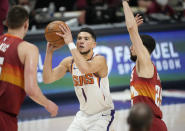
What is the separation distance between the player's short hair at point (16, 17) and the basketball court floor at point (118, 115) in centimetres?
363

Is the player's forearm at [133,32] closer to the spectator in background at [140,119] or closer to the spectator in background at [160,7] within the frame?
the spectator in background at [140,119]

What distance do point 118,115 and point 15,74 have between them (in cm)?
404

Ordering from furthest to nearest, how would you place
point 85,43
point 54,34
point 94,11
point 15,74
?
point 94,11 → point 85,43 → point 54,34 → point 15,74

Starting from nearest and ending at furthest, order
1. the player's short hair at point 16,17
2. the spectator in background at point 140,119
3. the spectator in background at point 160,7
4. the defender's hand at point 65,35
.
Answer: the spectator in background at point 140,119
the player's short hair at point 16,17
the defender's hand at point 65,35
the spectator in background at point 160,7

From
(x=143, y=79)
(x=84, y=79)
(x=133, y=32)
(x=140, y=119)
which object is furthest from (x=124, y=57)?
(x=140, y=119)

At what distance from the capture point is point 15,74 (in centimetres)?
426

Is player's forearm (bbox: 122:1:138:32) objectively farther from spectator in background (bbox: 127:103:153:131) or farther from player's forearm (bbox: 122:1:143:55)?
spectator in background (bbox: 127:103:153:131)

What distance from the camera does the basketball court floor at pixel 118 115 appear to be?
7738 millimetres

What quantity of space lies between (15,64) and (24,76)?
0.18 metres

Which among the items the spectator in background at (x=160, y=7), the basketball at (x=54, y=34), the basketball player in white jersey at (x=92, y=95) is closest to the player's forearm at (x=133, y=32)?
the basketball player in white jersey at (x=92, y=95)

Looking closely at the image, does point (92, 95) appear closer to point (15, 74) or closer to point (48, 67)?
point (48, 67)

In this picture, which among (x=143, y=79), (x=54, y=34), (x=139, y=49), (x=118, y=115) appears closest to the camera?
(x=139, y=49)

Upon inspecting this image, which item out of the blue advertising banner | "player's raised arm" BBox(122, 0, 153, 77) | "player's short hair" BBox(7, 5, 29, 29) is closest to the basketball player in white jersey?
"player's raised arm" BBox(122, 0, 153, 77)

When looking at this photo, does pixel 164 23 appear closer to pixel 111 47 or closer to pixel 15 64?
pixel 111 47
